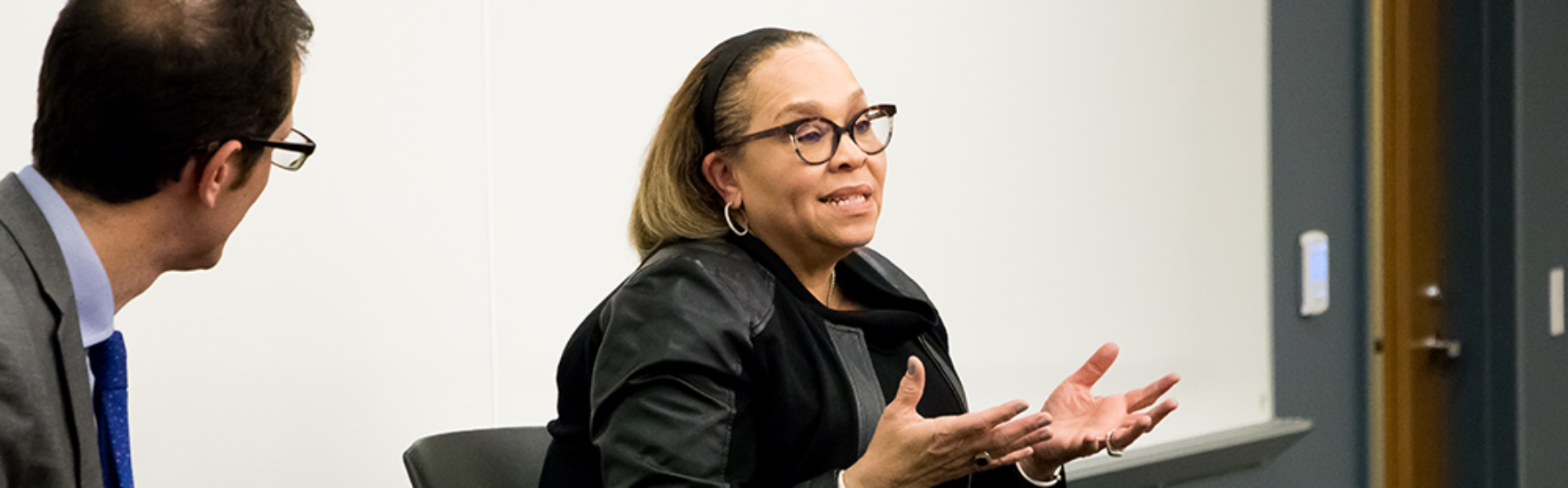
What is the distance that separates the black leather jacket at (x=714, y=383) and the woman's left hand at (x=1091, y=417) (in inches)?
3.8

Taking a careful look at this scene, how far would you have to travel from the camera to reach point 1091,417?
150 cm

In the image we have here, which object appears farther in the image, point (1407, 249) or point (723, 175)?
point (1407, 249)

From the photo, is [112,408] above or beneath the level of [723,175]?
beneath

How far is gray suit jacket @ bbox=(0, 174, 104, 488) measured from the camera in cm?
89

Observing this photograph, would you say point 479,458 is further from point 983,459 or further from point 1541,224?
point 1541,224

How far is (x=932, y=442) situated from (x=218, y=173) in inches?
28.3

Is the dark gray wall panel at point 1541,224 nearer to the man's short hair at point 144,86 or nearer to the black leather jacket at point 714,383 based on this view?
the black leather jacket at point 714,383

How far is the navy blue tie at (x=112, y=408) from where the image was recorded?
1.09 metres

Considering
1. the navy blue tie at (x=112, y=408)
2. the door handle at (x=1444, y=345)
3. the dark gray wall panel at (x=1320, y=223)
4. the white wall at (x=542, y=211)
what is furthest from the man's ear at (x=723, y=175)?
the door handle at (x=1444, y=345)

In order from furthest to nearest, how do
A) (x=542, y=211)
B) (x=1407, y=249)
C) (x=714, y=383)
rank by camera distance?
(x=1407, y=249) < (x=542, y=211) < (x=714, y=383)

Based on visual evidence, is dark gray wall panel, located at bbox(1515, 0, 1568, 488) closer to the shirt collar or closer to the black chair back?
the black chair back

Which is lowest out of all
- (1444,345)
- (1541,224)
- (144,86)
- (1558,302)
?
(1444,345)

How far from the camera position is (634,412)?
4.33 feet

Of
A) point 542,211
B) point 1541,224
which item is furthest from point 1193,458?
point 542,211
